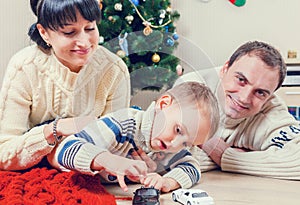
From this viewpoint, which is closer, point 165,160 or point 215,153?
point 165,160

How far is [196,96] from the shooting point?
751 mm

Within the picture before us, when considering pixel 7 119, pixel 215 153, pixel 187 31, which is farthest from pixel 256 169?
pixel 187 31

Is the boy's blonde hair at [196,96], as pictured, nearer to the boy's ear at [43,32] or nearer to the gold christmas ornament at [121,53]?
the gold christmas ornament at [121,53]

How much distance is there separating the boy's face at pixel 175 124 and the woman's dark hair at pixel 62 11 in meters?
0.26

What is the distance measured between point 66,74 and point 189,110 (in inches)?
13.8

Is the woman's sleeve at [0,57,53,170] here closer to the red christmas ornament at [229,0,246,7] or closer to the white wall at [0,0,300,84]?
the white wall at [0,0,300,84]

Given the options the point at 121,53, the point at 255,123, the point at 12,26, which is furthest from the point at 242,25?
the point at 121,53

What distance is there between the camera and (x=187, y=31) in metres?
2.31

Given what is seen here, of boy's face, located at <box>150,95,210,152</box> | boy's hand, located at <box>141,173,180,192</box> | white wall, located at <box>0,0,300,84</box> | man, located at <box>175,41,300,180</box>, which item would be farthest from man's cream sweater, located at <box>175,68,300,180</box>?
white wall, located at <box>0,0,300,84</box>

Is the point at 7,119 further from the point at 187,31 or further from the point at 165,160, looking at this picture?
the point at 187,31

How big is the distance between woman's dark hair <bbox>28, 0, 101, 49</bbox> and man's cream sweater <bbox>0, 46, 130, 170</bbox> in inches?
3.1

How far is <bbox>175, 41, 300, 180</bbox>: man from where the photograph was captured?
3.45 feet

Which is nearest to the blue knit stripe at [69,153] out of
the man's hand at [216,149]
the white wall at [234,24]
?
the man's hand at [216,149]

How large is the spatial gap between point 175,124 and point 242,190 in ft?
0.94
